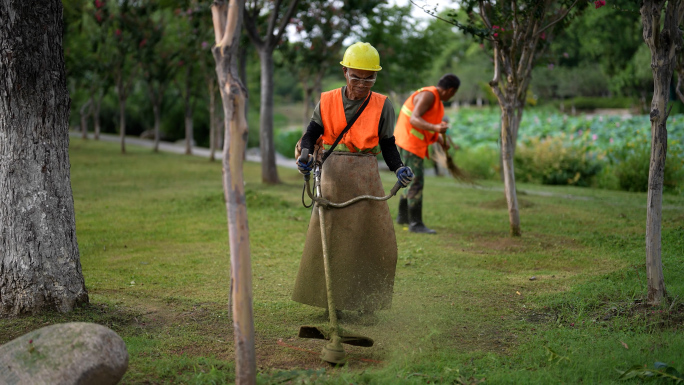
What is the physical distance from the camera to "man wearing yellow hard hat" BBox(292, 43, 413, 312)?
4.38m

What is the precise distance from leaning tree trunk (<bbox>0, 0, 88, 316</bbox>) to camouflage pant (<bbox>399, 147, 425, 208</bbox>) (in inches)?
178

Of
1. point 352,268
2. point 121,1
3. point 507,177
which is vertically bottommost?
point 352,268

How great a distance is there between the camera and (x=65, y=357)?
3.05 m

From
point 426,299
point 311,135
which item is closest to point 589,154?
point 426,299

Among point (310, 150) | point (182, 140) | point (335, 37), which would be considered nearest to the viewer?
point (310, 150)

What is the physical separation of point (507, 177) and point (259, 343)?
4428mm

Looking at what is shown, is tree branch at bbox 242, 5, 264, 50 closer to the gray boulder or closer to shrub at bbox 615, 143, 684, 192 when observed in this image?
shrub at bbox 615, 143, 684, 192

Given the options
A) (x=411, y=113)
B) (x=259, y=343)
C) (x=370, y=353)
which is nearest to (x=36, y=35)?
(x=259, y=343)

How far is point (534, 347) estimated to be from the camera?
161 inches

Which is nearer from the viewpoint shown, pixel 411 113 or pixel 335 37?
pixel 411 113

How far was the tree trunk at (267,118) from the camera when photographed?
1316 centimetres

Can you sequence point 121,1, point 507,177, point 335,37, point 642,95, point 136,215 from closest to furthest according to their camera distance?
point 507,177
point 136,215
point 335,37
point 121,1
point 642,95

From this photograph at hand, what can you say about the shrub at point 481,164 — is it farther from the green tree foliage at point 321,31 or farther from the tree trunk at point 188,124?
the tree trunk at point 188,124

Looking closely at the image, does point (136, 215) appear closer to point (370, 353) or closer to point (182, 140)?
point (370, 353)
